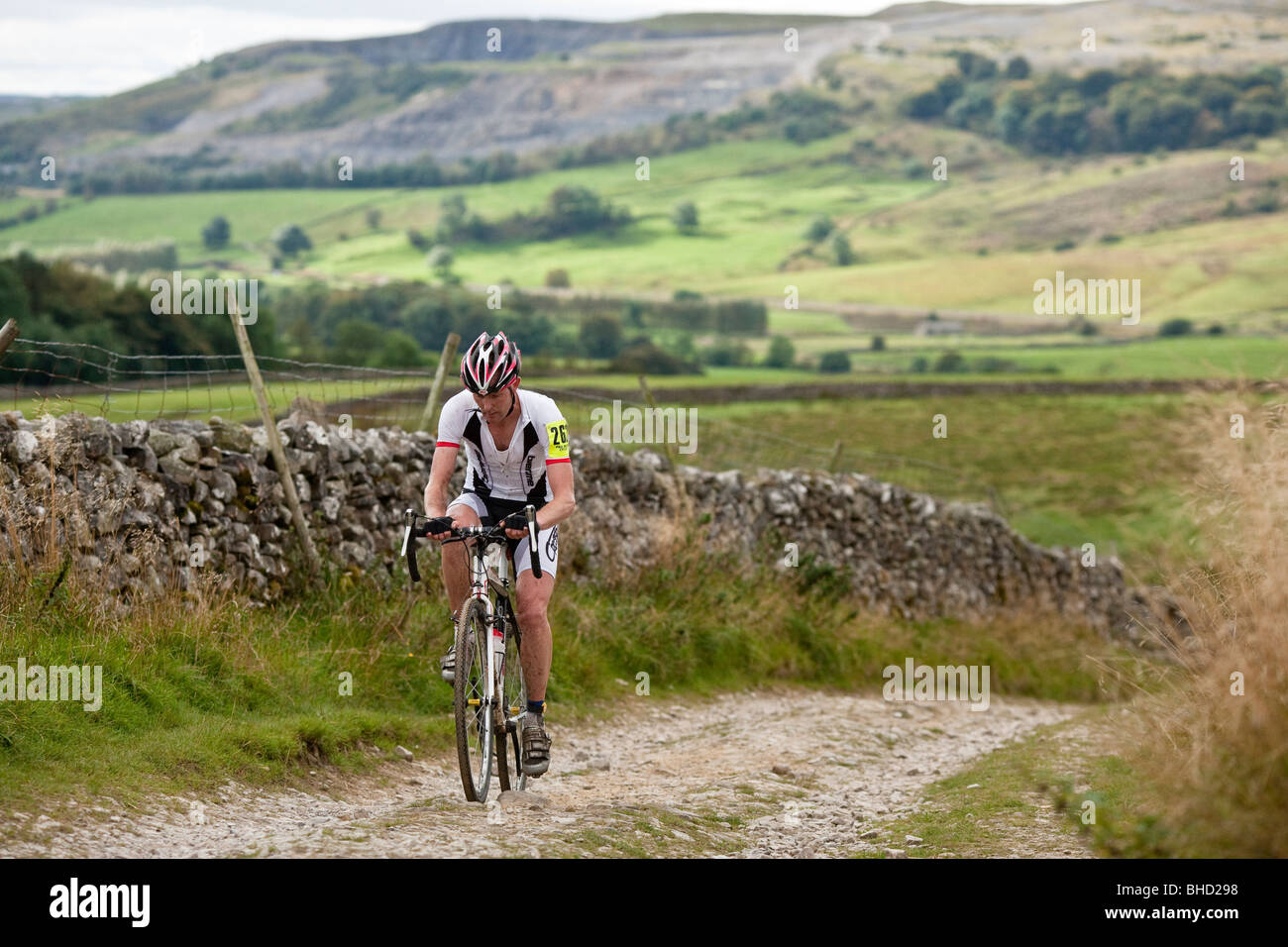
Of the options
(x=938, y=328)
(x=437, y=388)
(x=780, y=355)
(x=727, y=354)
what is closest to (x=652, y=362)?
(x=727, y=354)

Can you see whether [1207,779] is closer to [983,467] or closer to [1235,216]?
[983,467]

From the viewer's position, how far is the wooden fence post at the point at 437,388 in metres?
12.2

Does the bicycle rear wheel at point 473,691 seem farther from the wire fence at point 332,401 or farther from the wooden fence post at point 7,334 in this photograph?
the wooden fence post at point 7,334

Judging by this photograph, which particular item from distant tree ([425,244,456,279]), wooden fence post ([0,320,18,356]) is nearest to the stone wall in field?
wooden fence post ([0,320,18,356])

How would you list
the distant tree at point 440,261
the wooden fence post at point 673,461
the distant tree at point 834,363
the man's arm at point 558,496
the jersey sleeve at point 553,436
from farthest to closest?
the distant tree at point 440,261, the distant tree at point 834,363, the wooden fence post at point 673,461, the jersey sleeve at point 553,436, the man's arm at point 558,496

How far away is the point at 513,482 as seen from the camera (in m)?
7.60

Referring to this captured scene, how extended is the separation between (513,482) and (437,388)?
514 centimetres

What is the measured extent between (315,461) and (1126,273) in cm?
16880

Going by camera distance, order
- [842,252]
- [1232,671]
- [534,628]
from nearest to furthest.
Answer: [1232,671], [534,628], [842,252]

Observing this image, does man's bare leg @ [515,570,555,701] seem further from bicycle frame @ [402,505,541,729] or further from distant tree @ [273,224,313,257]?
distant tree @ [273,224,313,257]

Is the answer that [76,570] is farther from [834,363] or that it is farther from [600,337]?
[834,363]

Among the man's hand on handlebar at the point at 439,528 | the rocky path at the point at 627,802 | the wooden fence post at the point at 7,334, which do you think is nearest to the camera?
the rocky path at the point at 627,802

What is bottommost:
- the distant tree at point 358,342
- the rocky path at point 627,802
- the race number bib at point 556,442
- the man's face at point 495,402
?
the rocky path at point 627,802

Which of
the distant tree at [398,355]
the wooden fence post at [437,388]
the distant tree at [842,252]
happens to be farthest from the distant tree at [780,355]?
the wooden fence post at [437,388]
